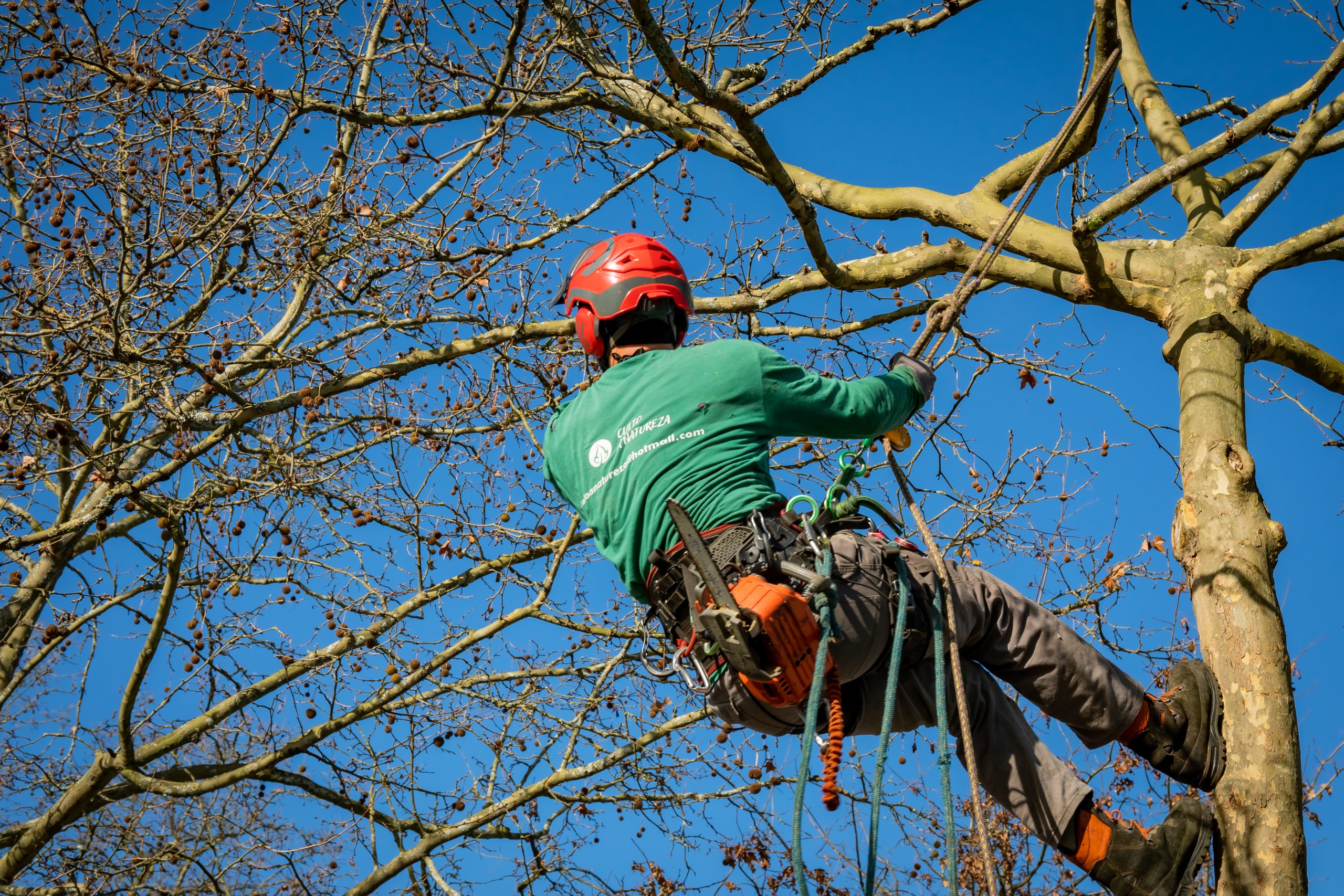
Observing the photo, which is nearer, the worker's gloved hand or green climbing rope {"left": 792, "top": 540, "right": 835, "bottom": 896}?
green climbing rope {"left": 792, "top": 540, "right": 835, "bottom": 896}

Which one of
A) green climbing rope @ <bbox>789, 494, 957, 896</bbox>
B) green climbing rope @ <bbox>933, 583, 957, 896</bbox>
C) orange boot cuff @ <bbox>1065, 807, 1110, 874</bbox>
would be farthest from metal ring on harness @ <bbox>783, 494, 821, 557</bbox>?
orange boot cuff @ <bbox>1065, 807, 1110, 874</bbox>

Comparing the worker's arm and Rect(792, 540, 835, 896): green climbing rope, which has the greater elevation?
the worker's arm

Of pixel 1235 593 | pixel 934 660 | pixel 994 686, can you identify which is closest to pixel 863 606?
pixel 934 660

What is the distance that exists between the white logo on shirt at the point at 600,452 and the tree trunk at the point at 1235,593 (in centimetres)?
190

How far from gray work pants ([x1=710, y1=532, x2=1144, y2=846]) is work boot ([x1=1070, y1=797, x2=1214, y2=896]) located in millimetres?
104

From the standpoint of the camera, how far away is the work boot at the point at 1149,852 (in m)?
3.12

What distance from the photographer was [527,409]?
6.38m

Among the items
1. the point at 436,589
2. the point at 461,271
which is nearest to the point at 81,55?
the point at 461,271

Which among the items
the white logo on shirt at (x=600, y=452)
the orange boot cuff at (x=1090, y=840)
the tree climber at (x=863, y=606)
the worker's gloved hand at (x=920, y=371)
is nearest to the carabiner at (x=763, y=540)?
the tree climber at (x=863, y=606)

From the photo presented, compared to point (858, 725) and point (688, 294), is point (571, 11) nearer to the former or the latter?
point (688, 294)

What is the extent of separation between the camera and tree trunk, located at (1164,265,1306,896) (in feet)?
10.1

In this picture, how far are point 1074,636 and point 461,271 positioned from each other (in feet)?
12.7

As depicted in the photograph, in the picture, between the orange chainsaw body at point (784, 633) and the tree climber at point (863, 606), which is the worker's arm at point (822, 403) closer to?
the tree climber at point (863, 606)

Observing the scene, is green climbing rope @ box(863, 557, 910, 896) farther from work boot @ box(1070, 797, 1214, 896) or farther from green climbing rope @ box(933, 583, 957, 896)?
work boot @ box(1070, 797, 1214, 896)
